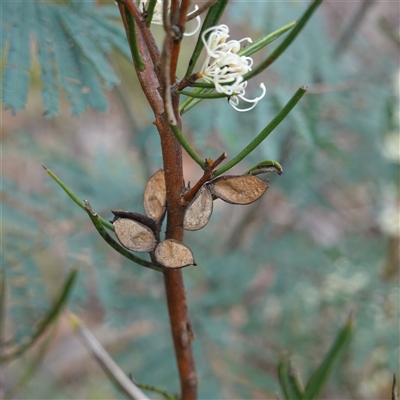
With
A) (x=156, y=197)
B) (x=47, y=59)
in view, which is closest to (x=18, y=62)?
(x=47, y=59)

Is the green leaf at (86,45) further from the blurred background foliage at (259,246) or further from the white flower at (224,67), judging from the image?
the white flower at (224,67)

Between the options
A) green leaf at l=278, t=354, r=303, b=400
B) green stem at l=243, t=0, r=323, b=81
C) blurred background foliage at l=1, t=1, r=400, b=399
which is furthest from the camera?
blurred background foliage at l=1, t=1, r=400, b=399

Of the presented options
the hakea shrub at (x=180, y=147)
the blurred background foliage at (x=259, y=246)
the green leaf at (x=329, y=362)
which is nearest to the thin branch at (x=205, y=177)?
the hakea shrub at (x=180, y=147)

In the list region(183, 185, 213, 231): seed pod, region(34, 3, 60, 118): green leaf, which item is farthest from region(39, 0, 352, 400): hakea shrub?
region(34, 3, 60, 118): green leaf

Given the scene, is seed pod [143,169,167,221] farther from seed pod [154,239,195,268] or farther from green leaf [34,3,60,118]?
green leaf [34,3,60,118]

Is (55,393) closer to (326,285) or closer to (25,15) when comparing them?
(326,285)
